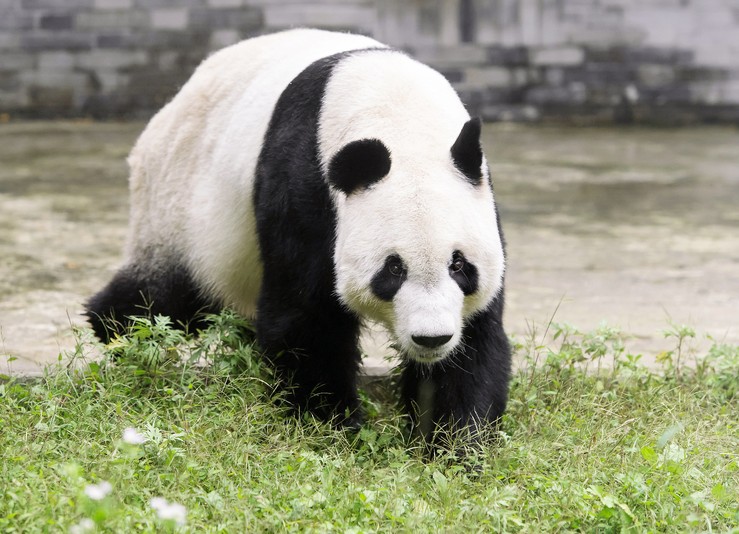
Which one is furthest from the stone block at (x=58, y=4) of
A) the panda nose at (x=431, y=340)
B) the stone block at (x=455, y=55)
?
the panda nose at (x=431, y=340)

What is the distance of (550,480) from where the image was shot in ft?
11.2

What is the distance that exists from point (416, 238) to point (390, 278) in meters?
0.16

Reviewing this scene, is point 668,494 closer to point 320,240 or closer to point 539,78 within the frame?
point 320,240

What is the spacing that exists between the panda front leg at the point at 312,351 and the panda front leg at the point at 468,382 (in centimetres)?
26

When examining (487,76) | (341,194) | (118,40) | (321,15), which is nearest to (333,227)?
(341,194)

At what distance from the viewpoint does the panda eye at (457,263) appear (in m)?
3.48

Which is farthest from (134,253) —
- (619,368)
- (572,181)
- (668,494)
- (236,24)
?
(236,24)

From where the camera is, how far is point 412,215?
3.45m

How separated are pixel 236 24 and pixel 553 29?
364 centimetres

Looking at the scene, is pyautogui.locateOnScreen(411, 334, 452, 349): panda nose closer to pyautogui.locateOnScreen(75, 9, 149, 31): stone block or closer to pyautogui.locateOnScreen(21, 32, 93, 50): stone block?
pyautogui.locateOnScreen(75, 9, 149, 31): stone block

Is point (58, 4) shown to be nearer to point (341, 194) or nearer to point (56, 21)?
point (56, 21)

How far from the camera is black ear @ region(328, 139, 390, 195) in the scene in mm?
3494

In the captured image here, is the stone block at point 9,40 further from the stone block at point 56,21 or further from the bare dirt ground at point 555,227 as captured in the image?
the bare dirt ground at point 555,227

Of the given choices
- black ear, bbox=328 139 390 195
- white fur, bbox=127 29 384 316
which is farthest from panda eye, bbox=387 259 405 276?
white fur, bbox=127 29 384 316
